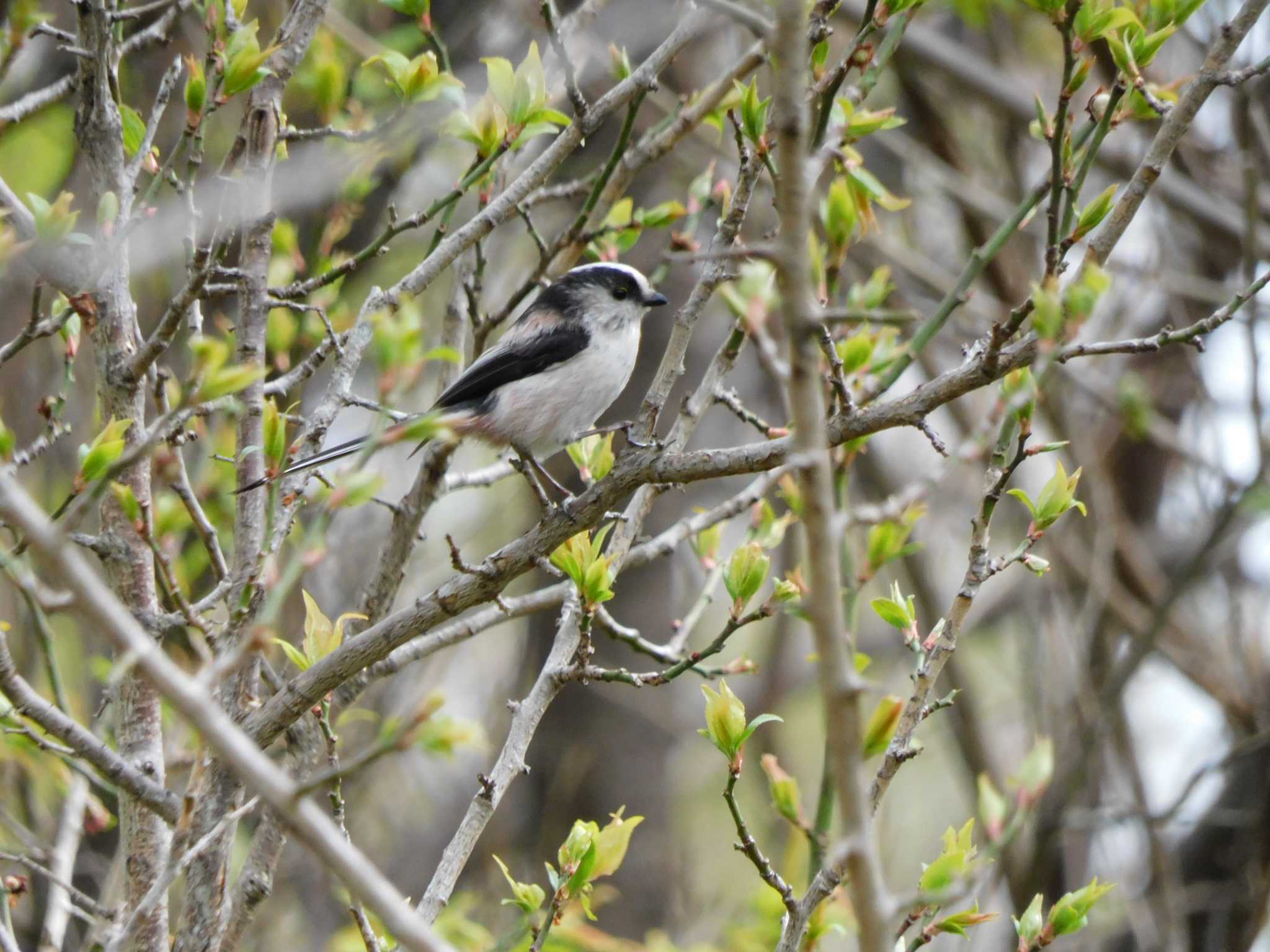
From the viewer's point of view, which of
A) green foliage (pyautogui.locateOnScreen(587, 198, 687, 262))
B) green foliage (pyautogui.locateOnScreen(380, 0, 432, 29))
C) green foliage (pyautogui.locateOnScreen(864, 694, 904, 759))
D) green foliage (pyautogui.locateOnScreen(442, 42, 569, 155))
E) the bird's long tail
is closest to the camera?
green foliage (pyautogui.locateOnScreen(864, 694, 904, 759))

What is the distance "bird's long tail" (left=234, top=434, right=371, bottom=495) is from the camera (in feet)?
8.67

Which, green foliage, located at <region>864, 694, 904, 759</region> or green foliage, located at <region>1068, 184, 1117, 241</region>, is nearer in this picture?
green foliage, located at <region>864, 694, 904, 759</region>

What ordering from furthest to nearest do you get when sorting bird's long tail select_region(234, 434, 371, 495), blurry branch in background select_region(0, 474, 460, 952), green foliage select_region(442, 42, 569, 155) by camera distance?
green foliage select_region(442, 42, 569, 155) → bird's long tail select_region(234, 434, 371, 495) → blurry branch in background select_region(0, 474, 460, 952)

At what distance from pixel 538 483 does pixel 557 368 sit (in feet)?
3.95

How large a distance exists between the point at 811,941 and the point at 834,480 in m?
1.05

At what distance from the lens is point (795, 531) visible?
5.86m

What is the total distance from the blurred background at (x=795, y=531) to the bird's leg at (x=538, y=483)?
722 millimetres

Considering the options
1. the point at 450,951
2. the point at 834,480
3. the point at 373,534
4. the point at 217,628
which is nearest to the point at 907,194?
the point at 373,534

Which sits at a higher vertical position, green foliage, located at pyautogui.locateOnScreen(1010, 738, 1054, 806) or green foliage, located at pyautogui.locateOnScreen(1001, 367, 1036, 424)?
green foliage, located at pyautogui.locateOnScreen(1001, 367, 1036, 424)

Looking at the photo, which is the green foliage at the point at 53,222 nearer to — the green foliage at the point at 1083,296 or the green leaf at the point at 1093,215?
the green foliage at the point at 1083,296

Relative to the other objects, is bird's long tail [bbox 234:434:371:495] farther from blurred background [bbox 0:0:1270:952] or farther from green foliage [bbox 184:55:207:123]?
green foliage [bbox 184:55:207:123]

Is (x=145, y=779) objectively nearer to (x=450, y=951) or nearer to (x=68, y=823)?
(x=68, y=823)

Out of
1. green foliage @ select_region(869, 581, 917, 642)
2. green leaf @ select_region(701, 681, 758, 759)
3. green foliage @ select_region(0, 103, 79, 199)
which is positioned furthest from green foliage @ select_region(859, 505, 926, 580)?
green foliage @ select_region(0, 103, 79, 199)

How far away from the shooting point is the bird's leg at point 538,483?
2.63 m
